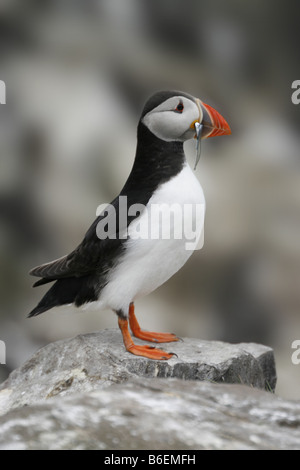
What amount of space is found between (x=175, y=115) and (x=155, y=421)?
6.98 ft

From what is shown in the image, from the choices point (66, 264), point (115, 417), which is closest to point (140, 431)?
point (115, 417)

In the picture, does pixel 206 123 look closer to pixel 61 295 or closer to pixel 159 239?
pixel 159 239

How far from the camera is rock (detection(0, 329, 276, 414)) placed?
407cm

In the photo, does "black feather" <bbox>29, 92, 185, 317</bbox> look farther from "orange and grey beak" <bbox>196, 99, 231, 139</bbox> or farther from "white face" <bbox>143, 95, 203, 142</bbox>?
"orange and grey beak" <bbox>196, 99, 231, 139</bbox>

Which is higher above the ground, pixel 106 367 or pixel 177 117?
pixel 177 117

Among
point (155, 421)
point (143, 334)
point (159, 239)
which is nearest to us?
point (155, 421)

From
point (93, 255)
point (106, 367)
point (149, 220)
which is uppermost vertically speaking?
point (149, 220)

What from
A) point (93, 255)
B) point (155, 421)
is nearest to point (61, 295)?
point (93, 255)

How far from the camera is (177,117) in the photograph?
408cm

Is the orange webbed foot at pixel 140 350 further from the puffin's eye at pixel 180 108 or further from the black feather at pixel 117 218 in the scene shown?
the puffin's eye at pixel 180 108

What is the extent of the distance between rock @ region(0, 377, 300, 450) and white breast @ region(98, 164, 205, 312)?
4.52 feet

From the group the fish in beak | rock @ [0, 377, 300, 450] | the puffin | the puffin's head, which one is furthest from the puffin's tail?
rock @ [0, 377, 300, 450]

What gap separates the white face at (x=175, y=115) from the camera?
4082 millimetres
